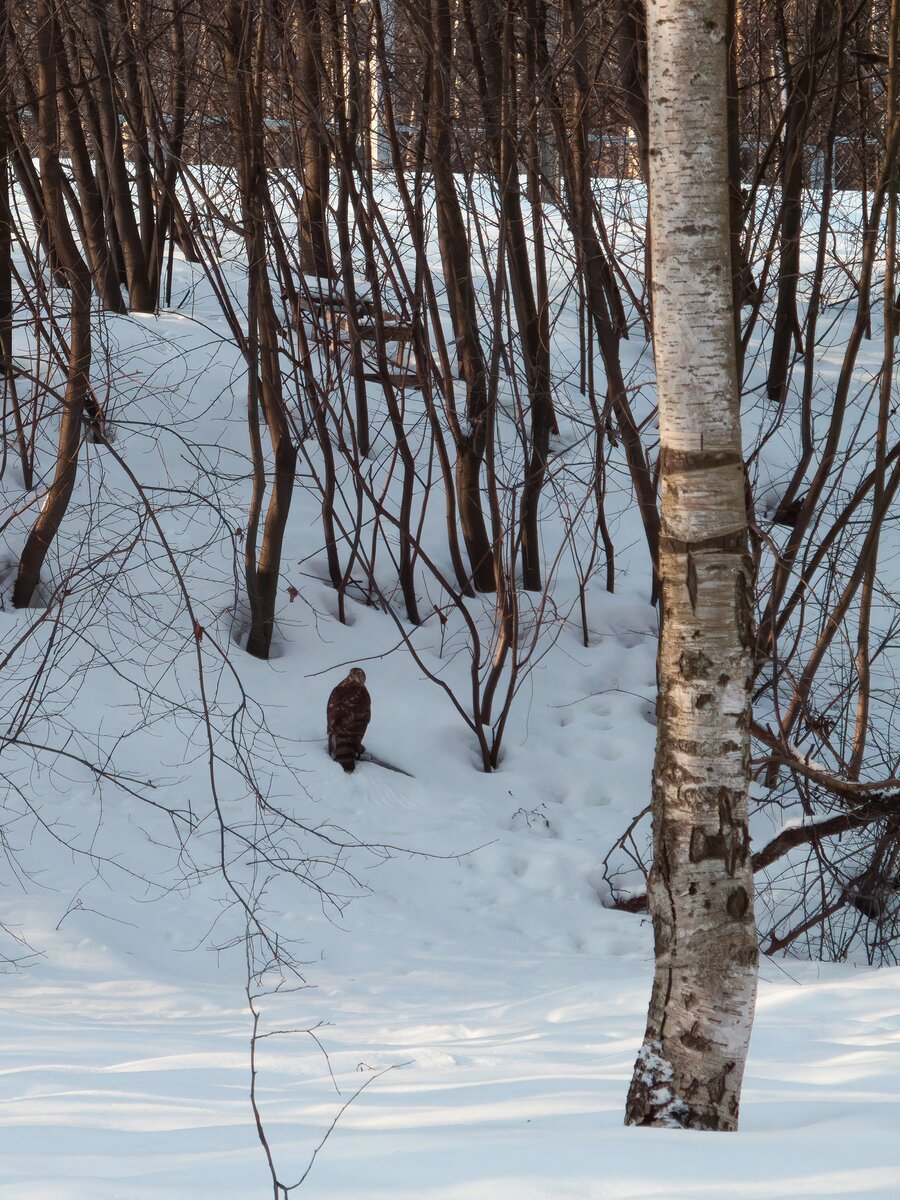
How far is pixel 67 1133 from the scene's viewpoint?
2.25 m

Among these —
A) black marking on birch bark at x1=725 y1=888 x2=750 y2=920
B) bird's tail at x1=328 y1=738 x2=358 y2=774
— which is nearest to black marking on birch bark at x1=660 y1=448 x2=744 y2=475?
black marking on birch bark at x1=725 y1=888 x2=750 y2=920

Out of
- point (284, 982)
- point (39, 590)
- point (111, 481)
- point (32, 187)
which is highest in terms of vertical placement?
point (32, 187)

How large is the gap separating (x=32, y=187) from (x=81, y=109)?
148 centimetres

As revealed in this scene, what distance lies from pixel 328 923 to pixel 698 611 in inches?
115

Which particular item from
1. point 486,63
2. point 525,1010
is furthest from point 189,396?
point 525,1010

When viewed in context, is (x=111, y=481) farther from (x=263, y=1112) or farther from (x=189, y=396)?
(x=263, y=1112)

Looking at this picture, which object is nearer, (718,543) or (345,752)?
(718,543)

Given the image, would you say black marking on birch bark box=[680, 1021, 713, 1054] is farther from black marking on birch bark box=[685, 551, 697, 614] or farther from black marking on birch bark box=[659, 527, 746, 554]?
black marking on birch bark box=[659, 527, 746, 554]

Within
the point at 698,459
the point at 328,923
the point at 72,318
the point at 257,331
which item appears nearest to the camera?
the point at 698,459

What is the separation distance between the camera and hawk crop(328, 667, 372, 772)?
18.3 ft

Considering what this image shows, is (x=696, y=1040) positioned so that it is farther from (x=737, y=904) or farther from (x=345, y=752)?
(x=345, y=752)

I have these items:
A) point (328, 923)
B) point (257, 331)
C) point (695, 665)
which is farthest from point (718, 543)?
point (257, 331)

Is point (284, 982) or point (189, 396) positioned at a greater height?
point (189, 396)

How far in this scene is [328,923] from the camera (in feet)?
15.6
